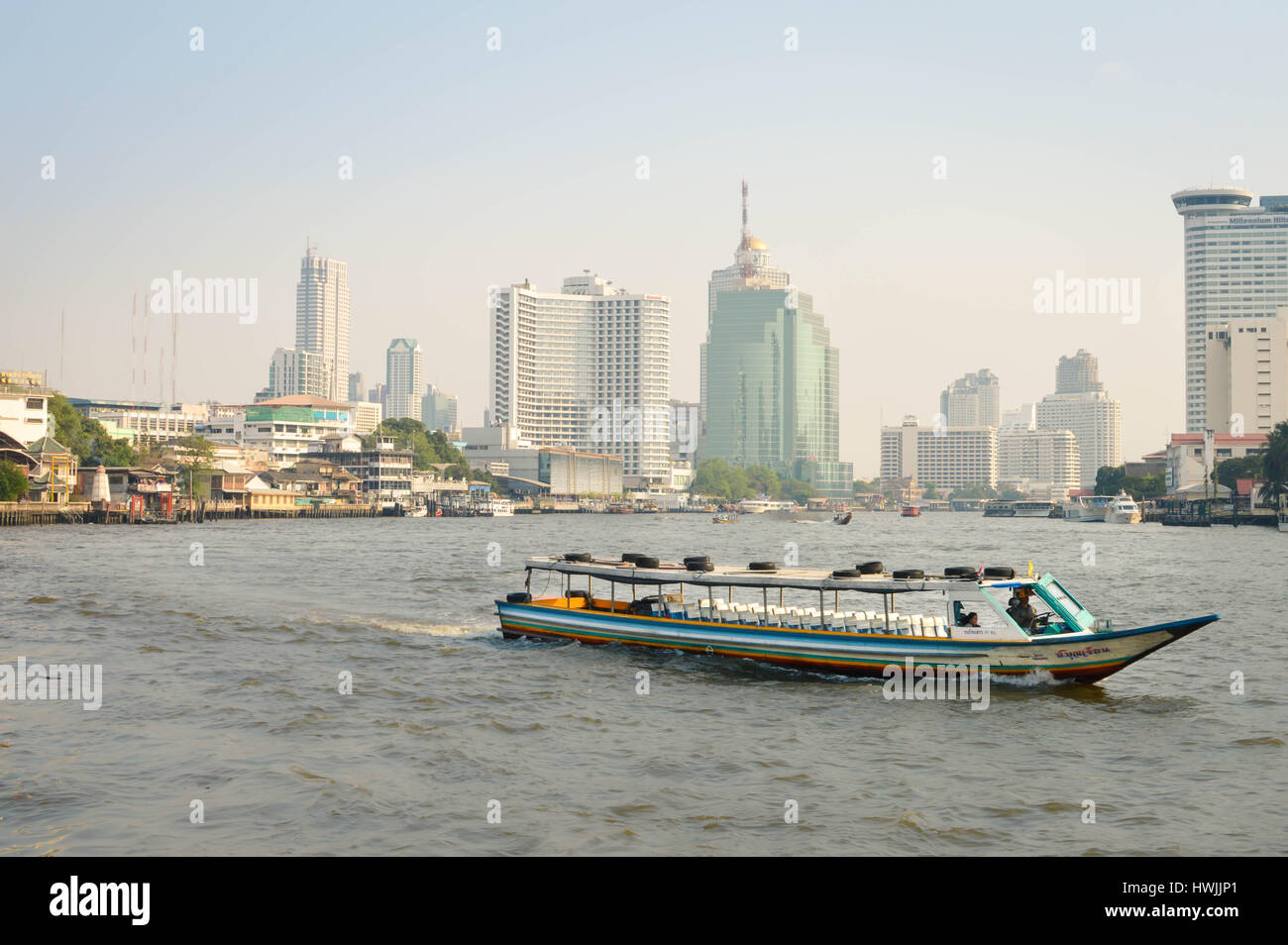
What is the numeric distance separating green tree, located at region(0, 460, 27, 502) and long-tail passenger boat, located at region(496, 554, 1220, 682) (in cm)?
8239

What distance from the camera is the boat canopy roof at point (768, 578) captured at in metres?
23.8

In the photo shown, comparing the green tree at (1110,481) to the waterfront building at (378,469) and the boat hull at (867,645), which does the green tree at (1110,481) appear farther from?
the boat hull at (867,645)

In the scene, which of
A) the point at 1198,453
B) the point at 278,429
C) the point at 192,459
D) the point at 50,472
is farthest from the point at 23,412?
the point at 1198,453

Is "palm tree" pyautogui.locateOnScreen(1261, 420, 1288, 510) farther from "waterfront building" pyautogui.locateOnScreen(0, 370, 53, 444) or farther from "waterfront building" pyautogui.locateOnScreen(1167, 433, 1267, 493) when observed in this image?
"waterfront building" pyautogui.locateOnScreen(0, 370, 53, 444)

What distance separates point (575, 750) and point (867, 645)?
27.6 feet

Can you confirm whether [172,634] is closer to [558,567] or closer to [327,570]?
[558,567]

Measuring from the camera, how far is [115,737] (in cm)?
1838

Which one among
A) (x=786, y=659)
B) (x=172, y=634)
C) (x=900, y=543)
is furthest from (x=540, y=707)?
(x=900, y=543)

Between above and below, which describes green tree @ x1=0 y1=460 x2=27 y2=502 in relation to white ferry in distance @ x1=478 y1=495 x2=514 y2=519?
above

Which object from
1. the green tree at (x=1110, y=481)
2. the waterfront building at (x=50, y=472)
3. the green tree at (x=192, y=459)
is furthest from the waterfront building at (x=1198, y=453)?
the waterfront building at (x=50, y=472)

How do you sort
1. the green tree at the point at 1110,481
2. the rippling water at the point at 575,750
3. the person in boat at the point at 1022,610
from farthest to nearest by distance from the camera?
the green tree at the point at 1110,481 < the person in boat at the point at 1022,610 < the rippling water at the point at 575,750

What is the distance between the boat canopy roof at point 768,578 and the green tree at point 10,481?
82011 millimetres

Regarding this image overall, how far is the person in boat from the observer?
76.0 feet

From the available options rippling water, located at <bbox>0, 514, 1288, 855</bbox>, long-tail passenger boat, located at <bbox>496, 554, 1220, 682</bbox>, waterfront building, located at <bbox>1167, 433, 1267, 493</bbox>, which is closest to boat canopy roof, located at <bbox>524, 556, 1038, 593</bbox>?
long-tail passenger boat, located at <bbox>496, 554, 1220, 682</bbox>
